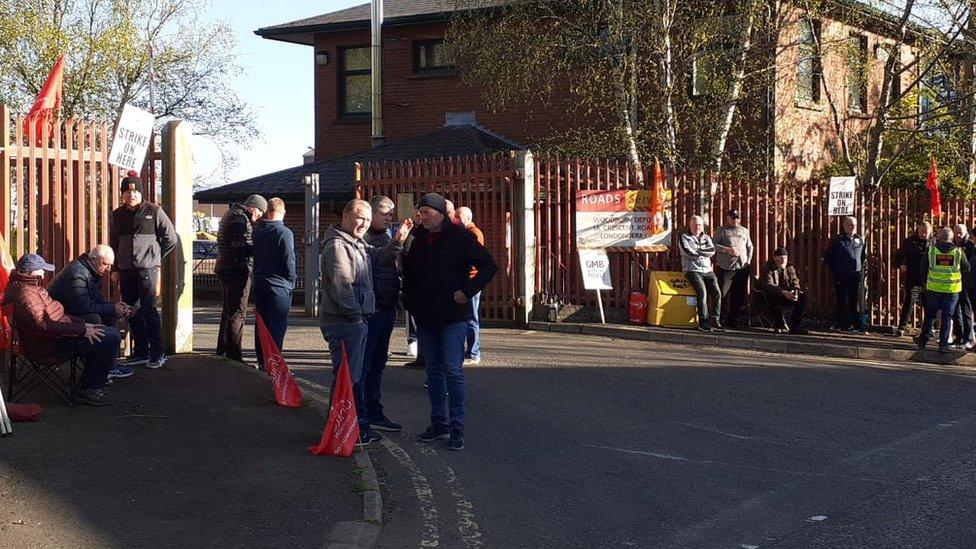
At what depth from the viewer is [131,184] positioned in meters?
11.4

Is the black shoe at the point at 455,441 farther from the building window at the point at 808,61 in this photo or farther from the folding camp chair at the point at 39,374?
the building window at the point at 808,61

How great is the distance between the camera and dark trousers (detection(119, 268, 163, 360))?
36.8 ft

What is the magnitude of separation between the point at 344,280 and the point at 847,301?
38.0ft

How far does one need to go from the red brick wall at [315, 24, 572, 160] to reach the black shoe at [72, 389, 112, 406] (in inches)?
652

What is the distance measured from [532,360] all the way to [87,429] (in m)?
6.06

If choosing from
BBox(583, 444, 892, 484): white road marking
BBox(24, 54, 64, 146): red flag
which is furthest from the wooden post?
BBox(583, 444, 892, 484): white road marking

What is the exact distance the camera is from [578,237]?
1812 centimetres

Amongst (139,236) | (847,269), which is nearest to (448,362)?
(139,236)

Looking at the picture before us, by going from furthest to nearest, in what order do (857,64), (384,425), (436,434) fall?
(857,64) → (384,425) → (436,434)

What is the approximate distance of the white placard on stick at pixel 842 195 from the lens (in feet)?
57.0

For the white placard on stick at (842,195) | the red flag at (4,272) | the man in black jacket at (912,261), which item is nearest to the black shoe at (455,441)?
the red flag at (4,272)

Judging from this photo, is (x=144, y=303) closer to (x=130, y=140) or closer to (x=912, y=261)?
(x=130, y=140)

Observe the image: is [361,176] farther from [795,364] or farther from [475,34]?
[795,364]

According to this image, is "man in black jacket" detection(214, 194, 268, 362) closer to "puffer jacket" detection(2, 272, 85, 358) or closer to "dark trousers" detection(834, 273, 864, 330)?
"puffer jacket" detection(2, 272, 85, 358)
